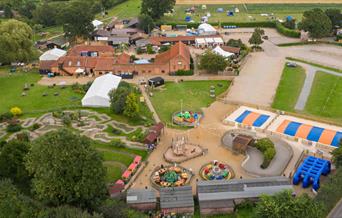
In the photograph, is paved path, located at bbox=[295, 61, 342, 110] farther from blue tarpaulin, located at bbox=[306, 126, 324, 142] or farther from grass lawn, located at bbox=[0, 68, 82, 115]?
grass lawn, located at bbox=[0, 68, 82, 115]

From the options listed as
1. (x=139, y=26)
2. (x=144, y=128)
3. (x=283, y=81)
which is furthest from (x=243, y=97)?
(x=139, y=26)

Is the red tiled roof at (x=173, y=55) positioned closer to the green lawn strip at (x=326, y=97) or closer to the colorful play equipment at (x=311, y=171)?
the green lawn strip at (x=326, y=97)

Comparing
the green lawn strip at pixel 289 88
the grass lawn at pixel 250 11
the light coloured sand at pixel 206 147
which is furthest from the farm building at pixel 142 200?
the grass lawn at pixel 250 11

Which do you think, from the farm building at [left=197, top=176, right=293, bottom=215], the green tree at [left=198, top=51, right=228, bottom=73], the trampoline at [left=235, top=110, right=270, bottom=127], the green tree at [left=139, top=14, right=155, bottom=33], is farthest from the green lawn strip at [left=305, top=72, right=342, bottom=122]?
the green tree at [left=139, top=14, right=155, bottom=33]

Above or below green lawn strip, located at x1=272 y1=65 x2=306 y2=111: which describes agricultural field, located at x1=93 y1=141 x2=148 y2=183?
below

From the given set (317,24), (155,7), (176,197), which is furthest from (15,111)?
(317,24)

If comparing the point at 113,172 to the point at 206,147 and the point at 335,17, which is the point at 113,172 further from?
the point at 335,17

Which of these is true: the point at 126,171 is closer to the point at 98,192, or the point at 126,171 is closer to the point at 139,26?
the point at 98,192
